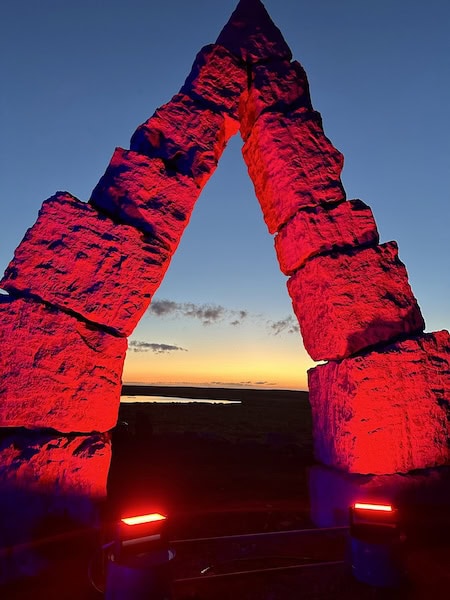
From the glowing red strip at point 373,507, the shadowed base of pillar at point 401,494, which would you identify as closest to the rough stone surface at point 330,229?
the shadowed base of pillar at point 401,494

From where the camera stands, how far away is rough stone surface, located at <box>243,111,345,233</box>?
12.0ft

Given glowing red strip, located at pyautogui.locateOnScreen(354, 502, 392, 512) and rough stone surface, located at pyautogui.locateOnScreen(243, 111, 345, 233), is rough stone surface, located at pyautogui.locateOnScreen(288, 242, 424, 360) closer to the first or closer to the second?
rough stone surface, located at pyautogui.locateOnScreen(243, 111, 345, 233)

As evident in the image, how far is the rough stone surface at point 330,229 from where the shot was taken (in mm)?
3502

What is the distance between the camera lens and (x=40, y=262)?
298 centimetres

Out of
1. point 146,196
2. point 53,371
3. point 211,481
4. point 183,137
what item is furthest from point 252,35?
point 211,481

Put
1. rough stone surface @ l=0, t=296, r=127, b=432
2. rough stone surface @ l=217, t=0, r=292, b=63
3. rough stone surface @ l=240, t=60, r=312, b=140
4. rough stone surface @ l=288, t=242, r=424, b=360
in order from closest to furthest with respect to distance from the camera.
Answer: rough stone surface @ l=0, t=296, r=127, b=432, rough stone surface @ l=288, t=242, r=424, b=360, rough stone surface @ l=240, t=60, r=312, b=140, rough stone surface @ l=217, t=0, r=292, b=63

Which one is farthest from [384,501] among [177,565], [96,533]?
[96,533]

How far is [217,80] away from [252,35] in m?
0.77

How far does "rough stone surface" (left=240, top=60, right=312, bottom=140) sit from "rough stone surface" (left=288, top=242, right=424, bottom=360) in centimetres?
168

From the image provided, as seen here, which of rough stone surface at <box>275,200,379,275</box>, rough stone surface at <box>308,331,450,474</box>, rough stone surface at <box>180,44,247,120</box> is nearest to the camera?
rough stone surface at <box>308,331,450,474</box>

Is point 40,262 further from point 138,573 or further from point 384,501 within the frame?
point 384,501

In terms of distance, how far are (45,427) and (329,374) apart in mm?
2197

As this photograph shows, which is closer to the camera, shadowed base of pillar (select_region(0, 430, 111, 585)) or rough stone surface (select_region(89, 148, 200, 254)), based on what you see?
shadowed base of pillar (select_region(0, 430, 111, 585))

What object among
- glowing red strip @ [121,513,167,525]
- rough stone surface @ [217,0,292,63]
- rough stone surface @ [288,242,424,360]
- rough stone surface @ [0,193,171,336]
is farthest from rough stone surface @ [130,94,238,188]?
glowing red strip @ [121,513,167,525]
